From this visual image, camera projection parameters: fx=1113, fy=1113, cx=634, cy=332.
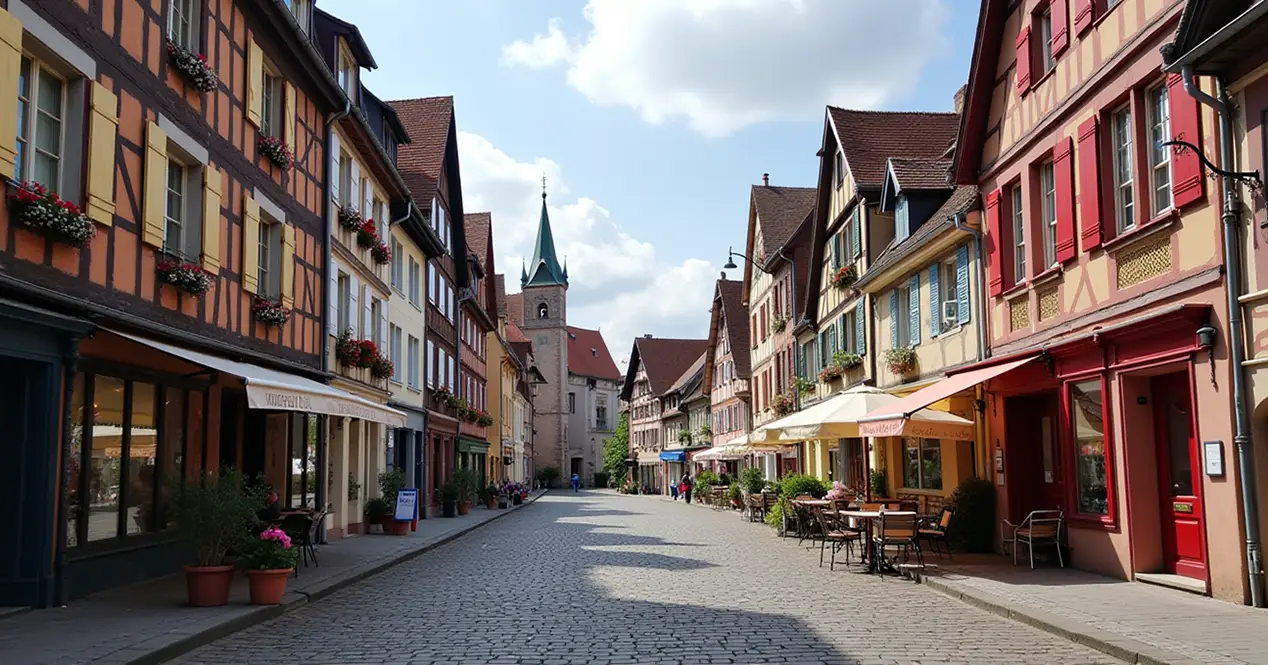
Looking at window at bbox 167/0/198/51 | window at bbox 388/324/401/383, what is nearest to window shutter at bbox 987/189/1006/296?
window at bbox 167/0/198/51

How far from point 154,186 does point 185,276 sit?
1175 millimetres

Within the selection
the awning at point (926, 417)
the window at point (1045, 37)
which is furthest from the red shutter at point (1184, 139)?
the window at point (1045, 37)

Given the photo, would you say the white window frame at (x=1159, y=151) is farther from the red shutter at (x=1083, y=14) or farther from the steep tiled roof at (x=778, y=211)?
the steep tiled roof at (x=778, y=211)

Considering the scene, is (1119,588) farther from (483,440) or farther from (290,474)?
(483,440)

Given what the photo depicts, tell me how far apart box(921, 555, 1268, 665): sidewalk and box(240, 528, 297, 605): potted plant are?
23.9 feet

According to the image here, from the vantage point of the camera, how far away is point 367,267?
80.2 ft

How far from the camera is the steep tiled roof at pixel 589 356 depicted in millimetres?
113125

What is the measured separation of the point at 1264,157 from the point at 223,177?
12.7 metres

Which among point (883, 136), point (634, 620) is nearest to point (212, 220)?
point (634, 620)

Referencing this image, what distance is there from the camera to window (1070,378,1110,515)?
46.2ft

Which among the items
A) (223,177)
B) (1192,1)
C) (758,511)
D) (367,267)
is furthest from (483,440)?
(1192,1)

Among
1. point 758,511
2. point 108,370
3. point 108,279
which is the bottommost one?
point 758,511

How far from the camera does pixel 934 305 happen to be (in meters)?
20.3

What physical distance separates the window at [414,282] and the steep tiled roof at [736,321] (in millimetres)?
20396
